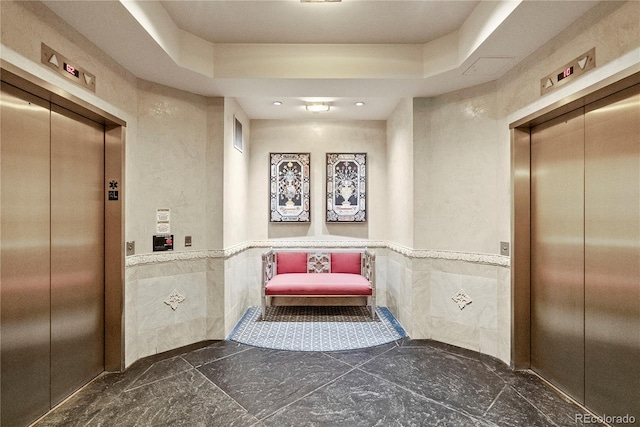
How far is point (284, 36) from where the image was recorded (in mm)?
3035

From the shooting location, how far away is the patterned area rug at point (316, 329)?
3.61 metres

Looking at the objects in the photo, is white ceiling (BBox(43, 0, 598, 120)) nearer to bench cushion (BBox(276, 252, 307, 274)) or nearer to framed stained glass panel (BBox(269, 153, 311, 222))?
framed stained glass panel (BBox(269, 153, 311, 222))

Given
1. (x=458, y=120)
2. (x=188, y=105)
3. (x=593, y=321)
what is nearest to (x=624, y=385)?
(x=593, y=321)

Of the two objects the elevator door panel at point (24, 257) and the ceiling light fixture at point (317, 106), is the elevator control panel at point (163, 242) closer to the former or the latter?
the elevator door panel at point (24, 257)

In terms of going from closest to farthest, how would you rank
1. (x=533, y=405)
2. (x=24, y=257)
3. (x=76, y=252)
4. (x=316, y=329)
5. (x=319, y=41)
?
(x=24, y=257)
(x=533, y=405)
(x=76, y=252)
(x=319, y=41)
(x=316, y=329)

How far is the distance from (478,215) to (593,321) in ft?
4.41

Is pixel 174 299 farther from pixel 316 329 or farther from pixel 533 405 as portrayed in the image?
pixel 533 405

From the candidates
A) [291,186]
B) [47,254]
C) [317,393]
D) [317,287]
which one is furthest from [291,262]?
[47,254]

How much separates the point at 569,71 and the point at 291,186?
12.1 ft

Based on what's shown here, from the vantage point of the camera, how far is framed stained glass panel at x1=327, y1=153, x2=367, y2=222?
5137 millimetres

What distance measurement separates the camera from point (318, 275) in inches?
189

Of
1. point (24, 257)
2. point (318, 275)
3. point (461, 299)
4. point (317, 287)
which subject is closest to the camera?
point (24, 257)

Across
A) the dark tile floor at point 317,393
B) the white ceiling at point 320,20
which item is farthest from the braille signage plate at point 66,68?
the dark tile floor at point 317,393

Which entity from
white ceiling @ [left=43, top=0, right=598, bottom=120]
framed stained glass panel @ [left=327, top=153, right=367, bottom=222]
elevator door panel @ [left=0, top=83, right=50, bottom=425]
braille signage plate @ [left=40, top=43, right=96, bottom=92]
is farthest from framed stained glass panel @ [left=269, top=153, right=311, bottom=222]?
elevator door panel @ [left=0, top=83, right=50, bottom=425]
